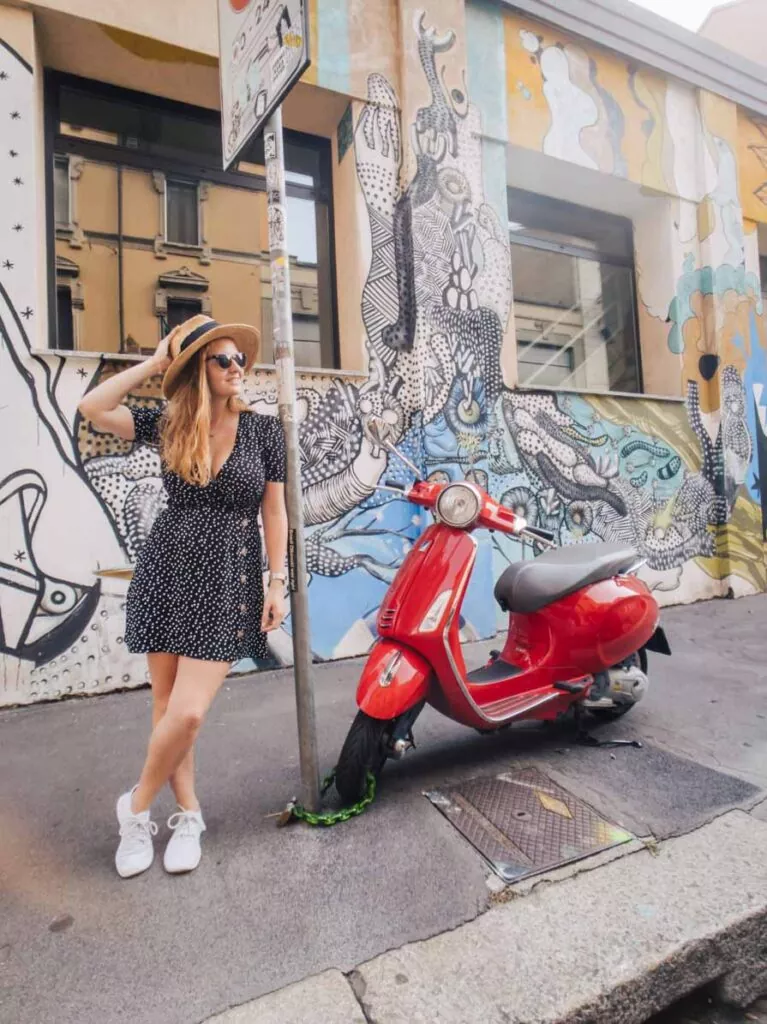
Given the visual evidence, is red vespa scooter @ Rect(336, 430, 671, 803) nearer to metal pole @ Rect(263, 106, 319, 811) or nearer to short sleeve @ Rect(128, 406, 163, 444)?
metal pole @ Rect(263, 106, 319, 811)

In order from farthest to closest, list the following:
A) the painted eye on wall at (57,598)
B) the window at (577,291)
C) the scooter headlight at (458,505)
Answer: the window at (577,291)
the painted eye on wall at (57,598)
the scooter headlight at (458,505)

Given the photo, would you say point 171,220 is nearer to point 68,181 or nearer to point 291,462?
point 68,181

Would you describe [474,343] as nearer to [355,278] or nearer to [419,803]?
[355,278]

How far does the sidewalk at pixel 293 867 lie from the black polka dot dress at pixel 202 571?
0.80 m

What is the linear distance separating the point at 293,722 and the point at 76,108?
16.2ft

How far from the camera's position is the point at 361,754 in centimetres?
234

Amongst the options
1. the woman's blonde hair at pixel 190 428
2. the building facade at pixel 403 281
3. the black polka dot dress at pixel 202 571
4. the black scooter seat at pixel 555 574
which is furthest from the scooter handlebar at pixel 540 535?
the building facade at pixel 403 281

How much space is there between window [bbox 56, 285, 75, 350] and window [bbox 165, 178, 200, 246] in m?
1.04

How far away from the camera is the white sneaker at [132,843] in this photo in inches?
81.0

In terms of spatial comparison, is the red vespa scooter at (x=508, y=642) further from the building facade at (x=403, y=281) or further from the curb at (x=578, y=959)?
→ the building facade at (x=403, y=281)

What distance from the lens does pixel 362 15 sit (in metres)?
4.98

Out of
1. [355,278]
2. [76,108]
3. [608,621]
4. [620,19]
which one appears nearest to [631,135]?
[620,19]

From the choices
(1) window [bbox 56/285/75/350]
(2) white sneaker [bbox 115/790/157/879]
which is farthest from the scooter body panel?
(1) window [bbox 56/285/75/350]

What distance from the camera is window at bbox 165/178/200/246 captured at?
5.10 m
